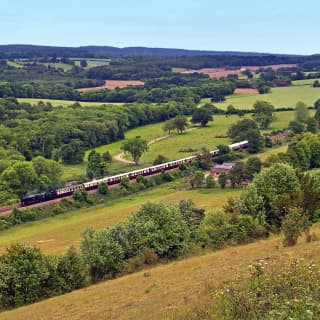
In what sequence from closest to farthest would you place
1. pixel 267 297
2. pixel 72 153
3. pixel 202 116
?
pixel 267 297
pixel 72 153
pixel 202 116

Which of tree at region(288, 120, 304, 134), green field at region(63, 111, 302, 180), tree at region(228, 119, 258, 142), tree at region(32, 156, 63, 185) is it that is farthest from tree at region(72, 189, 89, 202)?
tree at region(288, 120, 304, 134)

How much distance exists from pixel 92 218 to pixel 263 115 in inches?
3167

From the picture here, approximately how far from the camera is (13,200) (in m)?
73.4

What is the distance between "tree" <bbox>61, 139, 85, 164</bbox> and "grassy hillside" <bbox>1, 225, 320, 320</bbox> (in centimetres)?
7284

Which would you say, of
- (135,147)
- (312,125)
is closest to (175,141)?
(135,147)

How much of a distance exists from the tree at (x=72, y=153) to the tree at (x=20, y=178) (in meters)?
26.6

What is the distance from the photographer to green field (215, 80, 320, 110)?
16938 centimetres

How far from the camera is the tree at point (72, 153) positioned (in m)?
104

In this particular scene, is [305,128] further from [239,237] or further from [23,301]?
[23,301]

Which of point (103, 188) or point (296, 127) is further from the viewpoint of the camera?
point (296, 127)

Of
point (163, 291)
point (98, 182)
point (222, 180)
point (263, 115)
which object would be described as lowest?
point (98, 182)

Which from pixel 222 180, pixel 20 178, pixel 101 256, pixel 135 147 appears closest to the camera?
pixel 101 256

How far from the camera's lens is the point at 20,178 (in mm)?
75562

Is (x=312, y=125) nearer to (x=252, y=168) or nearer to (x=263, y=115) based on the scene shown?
(x=263, y=115)
